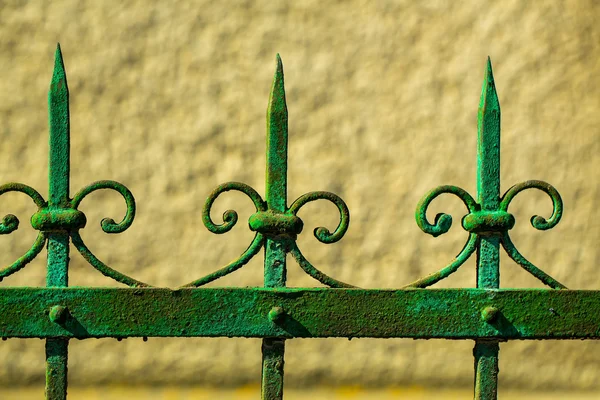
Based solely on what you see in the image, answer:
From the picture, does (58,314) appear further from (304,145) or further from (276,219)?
(304,145)

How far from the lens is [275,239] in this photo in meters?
1.50

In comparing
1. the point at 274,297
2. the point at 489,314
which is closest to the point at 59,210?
the point at 274,297

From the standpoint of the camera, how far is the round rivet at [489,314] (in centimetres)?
152

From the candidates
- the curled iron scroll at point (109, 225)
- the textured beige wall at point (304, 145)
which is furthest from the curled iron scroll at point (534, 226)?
the textured beige wall at point (304, 145)

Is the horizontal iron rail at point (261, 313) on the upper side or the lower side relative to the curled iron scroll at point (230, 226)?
lower

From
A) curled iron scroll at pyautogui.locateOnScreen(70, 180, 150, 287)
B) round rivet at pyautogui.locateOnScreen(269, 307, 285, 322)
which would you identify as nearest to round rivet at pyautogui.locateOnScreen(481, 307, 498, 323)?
round rivet at pyautogui.locateOnScreen(269, 307, 285, 322)

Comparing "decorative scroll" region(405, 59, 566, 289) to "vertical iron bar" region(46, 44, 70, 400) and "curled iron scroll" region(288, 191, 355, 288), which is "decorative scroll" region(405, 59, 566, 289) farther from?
"vertical iron bar" region(46, 44, 70, 400)

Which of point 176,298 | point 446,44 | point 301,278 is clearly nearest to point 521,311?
point 176,298

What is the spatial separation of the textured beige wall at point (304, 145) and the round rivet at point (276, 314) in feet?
5.57

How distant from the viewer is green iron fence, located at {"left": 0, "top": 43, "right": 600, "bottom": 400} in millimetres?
1499

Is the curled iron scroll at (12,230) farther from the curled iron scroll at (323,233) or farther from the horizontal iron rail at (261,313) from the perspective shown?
the curled iron scroll at (323,233)

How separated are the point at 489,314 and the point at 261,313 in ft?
1.29

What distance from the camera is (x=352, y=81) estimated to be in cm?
329

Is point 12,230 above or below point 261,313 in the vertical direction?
above
